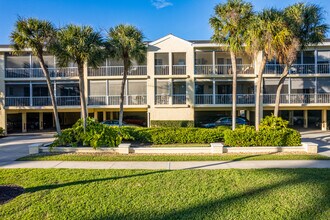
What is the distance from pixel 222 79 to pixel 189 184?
660 inches

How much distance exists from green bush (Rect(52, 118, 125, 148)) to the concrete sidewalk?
6.83 ft

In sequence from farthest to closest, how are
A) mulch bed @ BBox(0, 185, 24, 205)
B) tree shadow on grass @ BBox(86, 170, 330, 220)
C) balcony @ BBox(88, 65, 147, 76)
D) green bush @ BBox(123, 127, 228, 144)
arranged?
balcony @ BBox(88, 65, 147, 76) < green bush @ BBox(123, 127, 228, 144) < mulch bed @ BBox(0, 185, 24, 205) < tree shadow on grass @ BBox(86, 170, 330, 220)

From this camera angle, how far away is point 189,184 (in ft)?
19.3

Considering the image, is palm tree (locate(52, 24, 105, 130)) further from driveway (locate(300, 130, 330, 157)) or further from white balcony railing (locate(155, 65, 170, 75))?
driveway (locate(300, 130, 330, 157))

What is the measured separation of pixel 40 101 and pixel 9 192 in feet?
59.6

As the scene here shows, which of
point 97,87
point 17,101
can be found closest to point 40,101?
point 17,101

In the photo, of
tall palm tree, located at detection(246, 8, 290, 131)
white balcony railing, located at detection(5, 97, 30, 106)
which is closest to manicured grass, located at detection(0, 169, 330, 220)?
tall palm tree, located at detection(246, 8, 290, 131)

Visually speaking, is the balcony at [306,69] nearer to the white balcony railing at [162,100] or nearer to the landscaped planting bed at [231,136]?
the white balcony railing at [162,100]

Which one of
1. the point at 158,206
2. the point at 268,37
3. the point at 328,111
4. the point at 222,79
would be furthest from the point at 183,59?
the point at 158,206

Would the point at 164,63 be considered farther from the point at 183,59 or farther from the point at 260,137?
the point at 260,137

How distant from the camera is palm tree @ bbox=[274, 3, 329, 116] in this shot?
12.4 m

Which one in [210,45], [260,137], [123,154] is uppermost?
[210,45]

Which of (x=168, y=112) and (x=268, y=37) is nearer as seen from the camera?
(x=268, y=37)

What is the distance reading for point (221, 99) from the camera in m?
20.8
